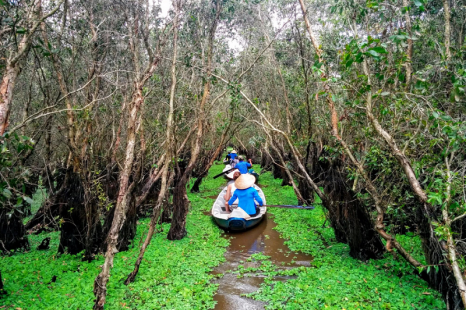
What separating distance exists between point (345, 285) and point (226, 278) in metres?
2.17

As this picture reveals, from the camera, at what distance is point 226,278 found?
5812 mm

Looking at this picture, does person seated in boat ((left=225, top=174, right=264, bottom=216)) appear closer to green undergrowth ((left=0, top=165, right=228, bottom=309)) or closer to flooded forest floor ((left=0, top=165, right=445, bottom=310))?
flooded forest floor ((left=0, top=165, right=445, bottom=310))

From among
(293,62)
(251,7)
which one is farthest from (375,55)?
(293,62)

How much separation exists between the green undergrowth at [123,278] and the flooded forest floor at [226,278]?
1 cm

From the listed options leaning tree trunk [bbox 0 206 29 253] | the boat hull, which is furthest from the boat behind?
leaning tree trunk [bbox 0 206 29 253]

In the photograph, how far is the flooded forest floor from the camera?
15.0 feet

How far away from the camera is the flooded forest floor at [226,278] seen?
458 cm

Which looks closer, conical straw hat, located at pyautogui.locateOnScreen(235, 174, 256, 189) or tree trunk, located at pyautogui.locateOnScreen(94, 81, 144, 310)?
tree trunk, located at pyautogui.locateOnScreen(94, 81, 144, 310)

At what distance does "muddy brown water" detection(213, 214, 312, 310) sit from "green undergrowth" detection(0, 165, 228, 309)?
0.76 feet

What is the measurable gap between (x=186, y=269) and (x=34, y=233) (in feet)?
16.5

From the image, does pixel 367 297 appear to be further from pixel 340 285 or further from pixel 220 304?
pixel 220 304

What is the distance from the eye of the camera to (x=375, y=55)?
3.37 meters

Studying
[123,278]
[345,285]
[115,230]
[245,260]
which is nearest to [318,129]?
[245,260]

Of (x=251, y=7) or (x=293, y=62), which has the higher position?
(x=251, y=7)
